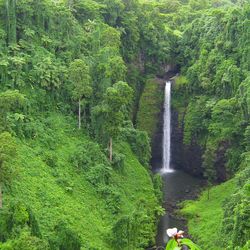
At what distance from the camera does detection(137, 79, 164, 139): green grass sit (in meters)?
42.6

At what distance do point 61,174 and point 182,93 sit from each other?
20.1 m

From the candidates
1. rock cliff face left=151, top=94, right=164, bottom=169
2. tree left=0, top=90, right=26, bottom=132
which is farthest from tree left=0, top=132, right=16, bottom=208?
rock cliff face left=151, top=94, right=164, bottom=169

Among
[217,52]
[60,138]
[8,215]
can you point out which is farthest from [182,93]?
[8,215]

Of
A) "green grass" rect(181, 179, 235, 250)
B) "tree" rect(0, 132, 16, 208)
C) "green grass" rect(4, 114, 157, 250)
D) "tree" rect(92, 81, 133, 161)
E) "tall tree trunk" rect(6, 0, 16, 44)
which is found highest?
"tall tree trunk" rect(6, 0, 16, 44)

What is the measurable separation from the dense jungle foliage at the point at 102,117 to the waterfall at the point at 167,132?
33.6 inches

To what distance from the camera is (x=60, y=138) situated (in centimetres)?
2944

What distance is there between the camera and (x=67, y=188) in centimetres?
2536

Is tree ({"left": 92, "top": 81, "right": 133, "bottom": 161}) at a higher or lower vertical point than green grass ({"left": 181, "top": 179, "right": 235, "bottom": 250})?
higher

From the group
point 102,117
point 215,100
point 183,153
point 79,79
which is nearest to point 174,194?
point 183,153

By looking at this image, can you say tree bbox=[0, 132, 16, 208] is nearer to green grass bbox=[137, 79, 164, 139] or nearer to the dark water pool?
the dark water pool

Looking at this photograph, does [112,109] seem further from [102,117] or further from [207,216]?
[207,216]

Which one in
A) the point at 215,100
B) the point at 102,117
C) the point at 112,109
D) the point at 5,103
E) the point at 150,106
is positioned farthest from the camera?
the point at 150,106

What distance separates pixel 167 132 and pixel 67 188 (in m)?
18.6

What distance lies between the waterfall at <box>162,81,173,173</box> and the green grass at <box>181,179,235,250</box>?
6738mm
